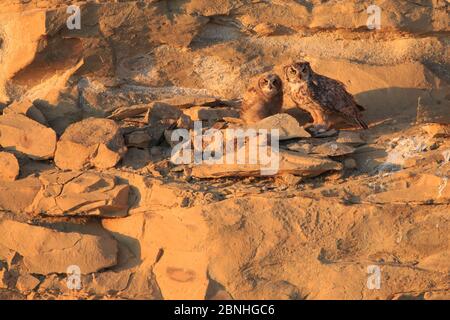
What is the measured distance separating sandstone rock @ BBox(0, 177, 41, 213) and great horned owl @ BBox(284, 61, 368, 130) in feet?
8.81

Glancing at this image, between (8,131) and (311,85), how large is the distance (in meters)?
2.92

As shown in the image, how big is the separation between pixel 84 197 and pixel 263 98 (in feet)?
7.29

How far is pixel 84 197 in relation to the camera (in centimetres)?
812

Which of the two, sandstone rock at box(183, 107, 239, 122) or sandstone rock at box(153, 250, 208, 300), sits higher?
sandstone rock at box(183, 107, 239, 122)

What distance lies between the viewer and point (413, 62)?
32.7ft

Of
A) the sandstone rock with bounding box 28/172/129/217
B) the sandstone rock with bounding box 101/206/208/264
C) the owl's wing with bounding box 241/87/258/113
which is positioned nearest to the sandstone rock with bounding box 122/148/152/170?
the sandstone rock with bounding box 28/172/129/217

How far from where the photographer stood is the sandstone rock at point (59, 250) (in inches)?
312

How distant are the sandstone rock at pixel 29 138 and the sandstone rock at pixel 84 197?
1.66ft

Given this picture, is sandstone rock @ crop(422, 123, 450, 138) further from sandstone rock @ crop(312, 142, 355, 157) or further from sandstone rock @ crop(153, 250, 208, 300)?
sandstone rock @ crop(153, 250, 208, 300)

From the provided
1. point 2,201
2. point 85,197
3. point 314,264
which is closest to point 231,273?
point 314,264

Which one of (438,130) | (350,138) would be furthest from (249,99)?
(438,130)

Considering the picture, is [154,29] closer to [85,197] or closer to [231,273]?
[85,197]

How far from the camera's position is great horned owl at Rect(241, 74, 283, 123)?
366 inches


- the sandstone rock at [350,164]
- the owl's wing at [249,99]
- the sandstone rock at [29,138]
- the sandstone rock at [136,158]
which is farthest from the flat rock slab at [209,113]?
the sandstone rock at [350,164]
